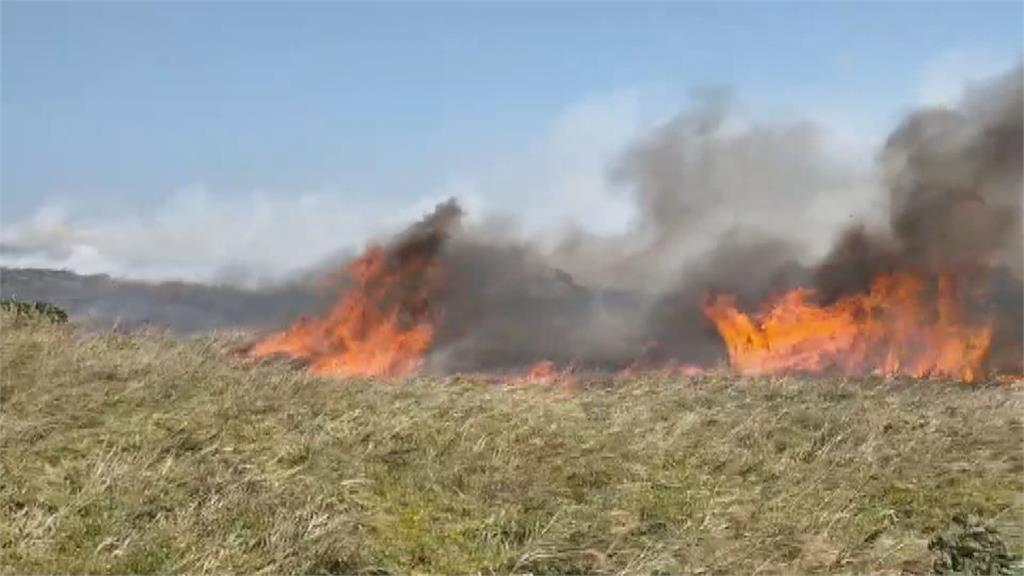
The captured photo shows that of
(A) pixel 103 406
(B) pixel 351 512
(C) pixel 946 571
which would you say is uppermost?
(A) pixel 103 406

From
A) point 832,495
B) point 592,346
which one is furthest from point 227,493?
point 592,346

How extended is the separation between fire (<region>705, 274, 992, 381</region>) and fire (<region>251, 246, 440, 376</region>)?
6.90 meters

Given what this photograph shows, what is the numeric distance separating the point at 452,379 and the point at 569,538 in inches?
331

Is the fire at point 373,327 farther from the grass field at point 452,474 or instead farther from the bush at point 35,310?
the grass field at point 452,474

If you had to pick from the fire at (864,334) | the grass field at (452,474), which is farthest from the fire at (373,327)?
the fire at (864,334)

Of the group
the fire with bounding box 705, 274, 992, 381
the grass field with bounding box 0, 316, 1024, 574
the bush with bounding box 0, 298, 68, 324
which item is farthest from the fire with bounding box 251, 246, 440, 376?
the fire with bounding box 705, 274, 992, 381

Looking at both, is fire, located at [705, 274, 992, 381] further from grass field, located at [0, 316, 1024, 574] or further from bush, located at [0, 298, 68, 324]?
bush, located at [0, 298, 68, 324]

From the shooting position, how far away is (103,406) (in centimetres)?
1090

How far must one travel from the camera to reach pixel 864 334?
2220 centimetres

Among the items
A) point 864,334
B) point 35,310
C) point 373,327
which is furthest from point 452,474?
point 864,334

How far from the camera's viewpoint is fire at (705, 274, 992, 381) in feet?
69.8

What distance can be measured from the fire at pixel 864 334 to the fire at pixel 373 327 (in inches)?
272

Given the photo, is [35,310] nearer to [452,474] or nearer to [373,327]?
[373,327]

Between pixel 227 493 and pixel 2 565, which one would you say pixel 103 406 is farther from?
pixel 2 565
